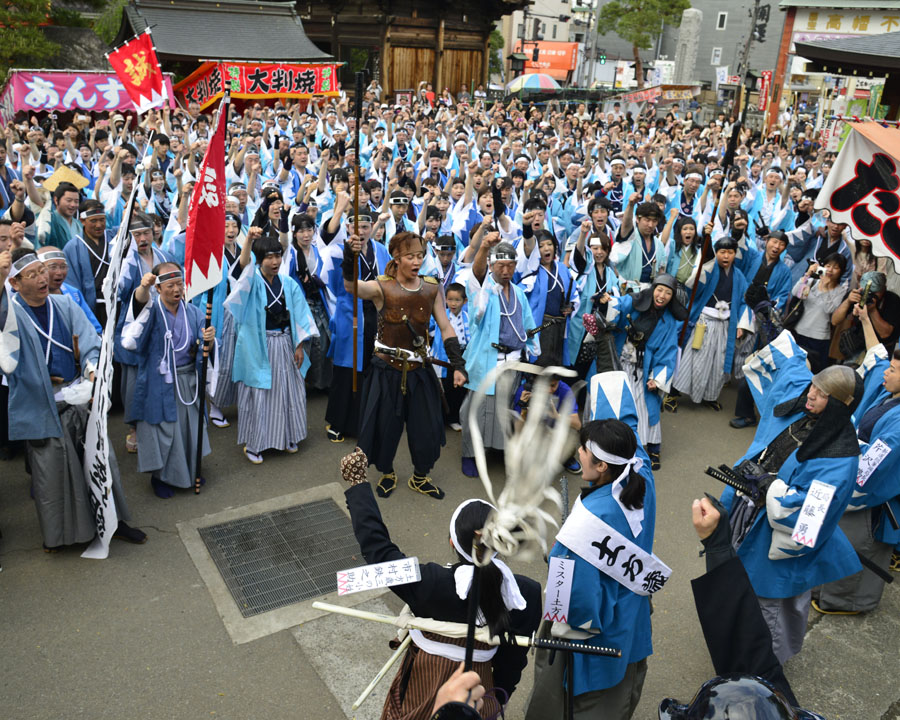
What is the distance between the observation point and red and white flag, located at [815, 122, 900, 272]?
5453 millimetres

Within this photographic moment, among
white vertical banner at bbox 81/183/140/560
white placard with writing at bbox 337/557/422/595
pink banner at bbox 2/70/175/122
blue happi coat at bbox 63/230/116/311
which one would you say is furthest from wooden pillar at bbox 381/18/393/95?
white placard with writing at bbox 337/557/422/595

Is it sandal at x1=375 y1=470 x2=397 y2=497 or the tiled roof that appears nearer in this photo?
sandal at x1=375 y1=470 x2=397 y2=497

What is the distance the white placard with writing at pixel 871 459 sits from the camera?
4203 millimetres

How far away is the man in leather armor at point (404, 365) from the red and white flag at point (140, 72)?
676 cm

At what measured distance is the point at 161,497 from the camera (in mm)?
5367

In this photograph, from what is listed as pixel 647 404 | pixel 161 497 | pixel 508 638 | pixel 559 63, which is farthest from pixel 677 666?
pixel 559 63

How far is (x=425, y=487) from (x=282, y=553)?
1276mm

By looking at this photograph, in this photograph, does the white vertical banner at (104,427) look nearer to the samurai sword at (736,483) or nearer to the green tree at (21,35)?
the samurai sword at (736,483)

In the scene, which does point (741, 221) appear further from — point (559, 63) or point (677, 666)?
point (559, 63)

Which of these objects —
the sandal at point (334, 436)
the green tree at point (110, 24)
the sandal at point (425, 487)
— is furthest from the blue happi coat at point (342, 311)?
the green tree at point (110, 24)

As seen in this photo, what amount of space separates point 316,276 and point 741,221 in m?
4.31

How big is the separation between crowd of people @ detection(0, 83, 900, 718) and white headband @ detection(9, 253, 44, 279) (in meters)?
0.02

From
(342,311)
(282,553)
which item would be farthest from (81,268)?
(282,553)

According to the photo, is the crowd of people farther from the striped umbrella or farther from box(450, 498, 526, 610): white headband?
the striped umbrella
